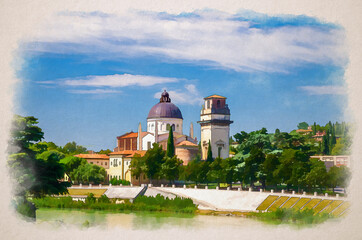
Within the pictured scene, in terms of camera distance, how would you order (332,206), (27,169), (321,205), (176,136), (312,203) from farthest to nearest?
(176,136), (312,203), (321,205), (332,206), (27,169)

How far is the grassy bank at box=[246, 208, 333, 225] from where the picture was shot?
1793cm

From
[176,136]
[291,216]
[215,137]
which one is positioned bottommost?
[291,216]

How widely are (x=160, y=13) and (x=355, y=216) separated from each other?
23.2 feet

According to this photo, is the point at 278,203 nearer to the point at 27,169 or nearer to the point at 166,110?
the point at 27,169

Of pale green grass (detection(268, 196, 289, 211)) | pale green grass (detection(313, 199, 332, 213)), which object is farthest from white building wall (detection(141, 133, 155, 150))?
pale green grass (detection(313, 199, 332, 213))

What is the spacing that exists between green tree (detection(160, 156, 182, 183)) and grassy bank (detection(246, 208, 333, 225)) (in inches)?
373

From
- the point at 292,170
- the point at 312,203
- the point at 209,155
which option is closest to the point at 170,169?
the point at 209,155

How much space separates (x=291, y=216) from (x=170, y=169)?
529 inches

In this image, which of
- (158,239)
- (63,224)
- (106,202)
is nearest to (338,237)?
(158,239)

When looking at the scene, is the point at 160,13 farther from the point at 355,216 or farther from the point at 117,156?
the point at 117,156

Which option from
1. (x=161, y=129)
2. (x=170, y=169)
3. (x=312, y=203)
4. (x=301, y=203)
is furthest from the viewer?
(x=161, y=129)

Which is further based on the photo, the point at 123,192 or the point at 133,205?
the point at 123,192

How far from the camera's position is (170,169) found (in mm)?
32156

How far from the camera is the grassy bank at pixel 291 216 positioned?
706 inches
